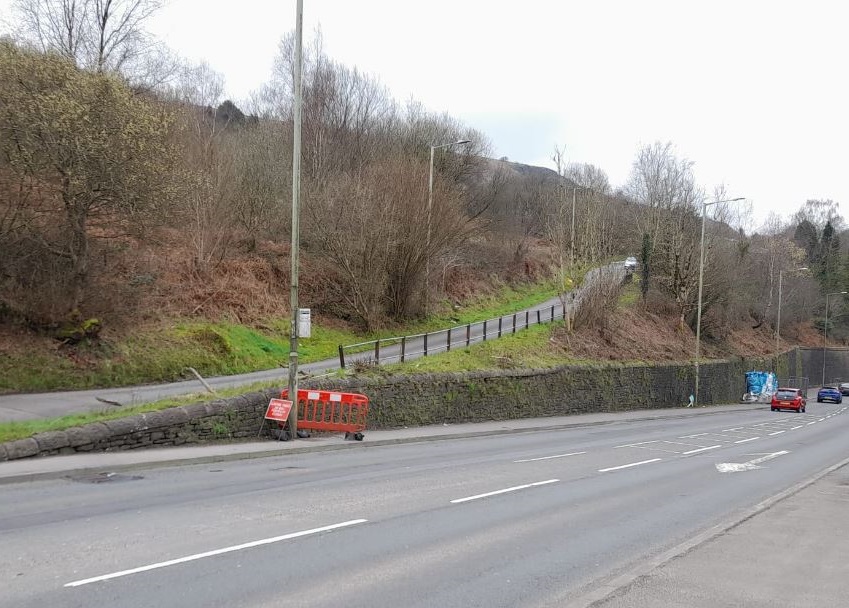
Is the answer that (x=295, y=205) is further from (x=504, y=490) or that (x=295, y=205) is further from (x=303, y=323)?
(x=504, y=490)

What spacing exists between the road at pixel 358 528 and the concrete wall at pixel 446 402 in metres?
1.76

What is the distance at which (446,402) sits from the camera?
23.8 meters

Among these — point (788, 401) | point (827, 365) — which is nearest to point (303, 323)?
point (788, 401)

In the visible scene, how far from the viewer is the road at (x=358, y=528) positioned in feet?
20.2

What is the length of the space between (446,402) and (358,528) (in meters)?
15.3

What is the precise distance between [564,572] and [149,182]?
18.7 meters

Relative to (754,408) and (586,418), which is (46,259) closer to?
(586,418)

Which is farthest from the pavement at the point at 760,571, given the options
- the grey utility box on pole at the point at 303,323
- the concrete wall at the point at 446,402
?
the concrete wall at the point at 446,402

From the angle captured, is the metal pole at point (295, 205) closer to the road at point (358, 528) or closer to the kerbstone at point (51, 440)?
the road at point (358, 528)

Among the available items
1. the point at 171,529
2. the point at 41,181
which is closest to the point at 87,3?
the point at 41,181

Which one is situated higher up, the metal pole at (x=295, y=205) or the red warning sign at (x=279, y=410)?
the metal pole at (x=295, y=205)

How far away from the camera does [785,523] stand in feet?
30.8

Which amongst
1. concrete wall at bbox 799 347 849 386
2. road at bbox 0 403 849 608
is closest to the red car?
concrete wall at bbox 799 347 849 386

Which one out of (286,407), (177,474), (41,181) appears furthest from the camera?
(41,181)
